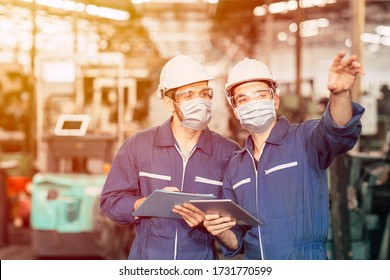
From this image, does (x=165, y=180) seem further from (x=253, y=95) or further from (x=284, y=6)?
(x=284, y=6)

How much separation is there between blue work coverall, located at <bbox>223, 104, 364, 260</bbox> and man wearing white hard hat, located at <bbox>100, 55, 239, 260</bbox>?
173 millimetres

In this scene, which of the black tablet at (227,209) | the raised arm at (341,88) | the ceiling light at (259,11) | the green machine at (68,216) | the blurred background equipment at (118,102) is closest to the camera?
the raised arm at (341,88)

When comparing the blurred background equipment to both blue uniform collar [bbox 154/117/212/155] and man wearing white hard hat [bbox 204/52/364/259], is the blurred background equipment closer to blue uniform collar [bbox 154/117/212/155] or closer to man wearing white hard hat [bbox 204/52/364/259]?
blue uniform collar [bbox 154/117/212/155]

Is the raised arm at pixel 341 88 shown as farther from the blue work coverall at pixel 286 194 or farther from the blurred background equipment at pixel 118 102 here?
the blurred background equipment at pixel 118 102

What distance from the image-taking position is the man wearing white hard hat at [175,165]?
220 cm

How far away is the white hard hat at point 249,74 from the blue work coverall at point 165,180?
0.91ft

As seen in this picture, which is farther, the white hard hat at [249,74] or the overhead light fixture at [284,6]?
the overhead light fixture at [284,6]

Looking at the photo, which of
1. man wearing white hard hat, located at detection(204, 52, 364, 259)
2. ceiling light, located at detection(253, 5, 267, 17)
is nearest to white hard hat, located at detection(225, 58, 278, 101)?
man wearing white hard hat, located at detection(204, 52, 364, 259)

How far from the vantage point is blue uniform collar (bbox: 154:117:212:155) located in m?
2.25

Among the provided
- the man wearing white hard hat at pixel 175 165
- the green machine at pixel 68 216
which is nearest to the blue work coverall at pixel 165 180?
the man wearing white hard hat at pixel 175 165

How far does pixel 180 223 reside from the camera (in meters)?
2.24

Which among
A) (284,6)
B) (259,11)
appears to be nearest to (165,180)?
(284,6)

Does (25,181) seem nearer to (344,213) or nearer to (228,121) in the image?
(228,121)

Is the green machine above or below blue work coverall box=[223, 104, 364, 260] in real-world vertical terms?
below
